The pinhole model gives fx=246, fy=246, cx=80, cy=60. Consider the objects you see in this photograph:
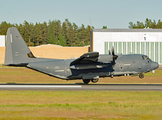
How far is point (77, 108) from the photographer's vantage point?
16953 mm

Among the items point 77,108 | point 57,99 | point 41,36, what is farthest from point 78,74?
point 41,36

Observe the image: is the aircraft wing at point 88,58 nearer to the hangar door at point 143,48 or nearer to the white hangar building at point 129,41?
the white hangar building at point 129,41

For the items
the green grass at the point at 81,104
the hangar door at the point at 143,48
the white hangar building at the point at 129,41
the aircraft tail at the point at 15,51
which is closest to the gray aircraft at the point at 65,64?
the aircraft tail at the point at 15,51

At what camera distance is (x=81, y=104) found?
18406mm

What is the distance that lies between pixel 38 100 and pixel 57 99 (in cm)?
153

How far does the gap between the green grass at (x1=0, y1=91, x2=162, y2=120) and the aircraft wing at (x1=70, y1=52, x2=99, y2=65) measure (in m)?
4.79

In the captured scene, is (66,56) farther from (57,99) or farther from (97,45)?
(57,99)

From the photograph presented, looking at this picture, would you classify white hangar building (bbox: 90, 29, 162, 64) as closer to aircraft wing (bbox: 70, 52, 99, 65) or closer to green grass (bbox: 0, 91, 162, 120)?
aircraft wing (bbox: 70, 52, 99, 65)

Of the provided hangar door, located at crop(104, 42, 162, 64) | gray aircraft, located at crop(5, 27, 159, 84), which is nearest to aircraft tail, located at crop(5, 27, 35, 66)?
gray aircraft, located at crop(5, 27, 159, 84)

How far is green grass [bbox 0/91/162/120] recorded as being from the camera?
15109 millimetres

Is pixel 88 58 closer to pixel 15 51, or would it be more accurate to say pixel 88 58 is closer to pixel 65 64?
pixel 65 64

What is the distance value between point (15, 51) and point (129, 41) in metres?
46.1

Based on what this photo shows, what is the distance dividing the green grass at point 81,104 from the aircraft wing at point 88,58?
4.79 metres

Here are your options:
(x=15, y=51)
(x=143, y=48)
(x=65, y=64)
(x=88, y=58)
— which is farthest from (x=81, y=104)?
(x=143, y=48)
